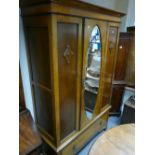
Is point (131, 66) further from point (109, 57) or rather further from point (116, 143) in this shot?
point (116, 143)

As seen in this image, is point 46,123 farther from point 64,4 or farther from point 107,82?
point 64,4

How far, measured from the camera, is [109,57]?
189 cm

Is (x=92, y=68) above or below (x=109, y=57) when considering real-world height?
below

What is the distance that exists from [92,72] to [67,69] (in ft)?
1.61

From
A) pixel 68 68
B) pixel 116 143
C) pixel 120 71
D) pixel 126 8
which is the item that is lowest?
pixel 116 143

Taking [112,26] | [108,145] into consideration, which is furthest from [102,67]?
[108,145]

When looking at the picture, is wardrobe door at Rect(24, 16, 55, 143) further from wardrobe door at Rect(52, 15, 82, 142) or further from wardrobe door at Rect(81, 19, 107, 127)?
wardrobe door at Rect(81, 19, 107, 127)

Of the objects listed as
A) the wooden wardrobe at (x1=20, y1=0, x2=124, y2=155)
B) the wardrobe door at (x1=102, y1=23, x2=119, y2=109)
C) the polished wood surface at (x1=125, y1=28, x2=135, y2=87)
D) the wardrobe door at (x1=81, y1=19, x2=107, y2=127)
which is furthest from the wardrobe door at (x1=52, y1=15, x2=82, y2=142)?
the polished wood surface at (x1=125, y1=28, x2=135, y2=87)

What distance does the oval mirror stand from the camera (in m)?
1.51

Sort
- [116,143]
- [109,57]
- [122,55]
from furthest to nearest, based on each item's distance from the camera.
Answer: [122,55]
[109,57]
[116,143]

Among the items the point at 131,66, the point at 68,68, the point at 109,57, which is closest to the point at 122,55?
the point at 131,66

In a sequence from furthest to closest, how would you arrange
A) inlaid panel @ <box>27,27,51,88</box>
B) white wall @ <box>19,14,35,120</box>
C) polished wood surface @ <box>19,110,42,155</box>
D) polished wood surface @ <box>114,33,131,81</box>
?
1. polished wood surface @ <box>114,33,131,81</box>
2. white wall @ <box>19,14,35,120</box>
3. inlaid panel @ <box>27,27,51,88</box>
4. polished wood surface @ <box>19,110,42,155</box>

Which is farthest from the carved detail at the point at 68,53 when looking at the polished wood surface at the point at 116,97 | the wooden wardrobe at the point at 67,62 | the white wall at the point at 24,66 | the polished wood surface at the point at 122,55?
the polished wood surface at the point at 116,97

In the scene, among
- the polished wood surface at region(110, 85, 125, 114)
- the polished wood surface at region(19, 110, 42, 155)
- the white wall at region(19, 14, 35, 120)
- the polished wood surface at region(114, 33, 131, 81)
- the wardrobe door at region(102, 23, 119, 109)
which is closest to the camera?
the polished wood surface at region(19, 110, 42, 155)
